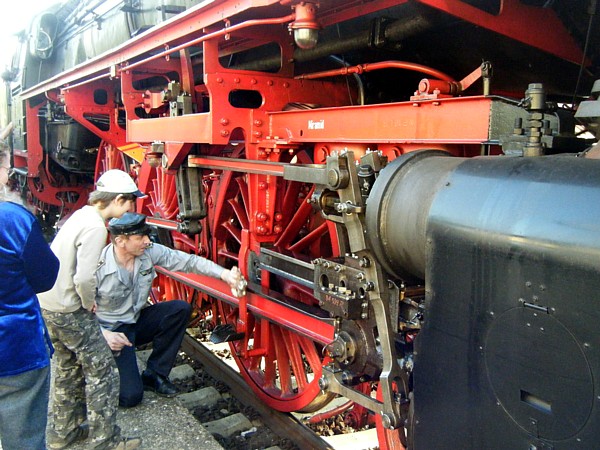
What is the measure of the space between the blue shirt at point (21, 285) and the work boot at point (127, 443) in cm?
78

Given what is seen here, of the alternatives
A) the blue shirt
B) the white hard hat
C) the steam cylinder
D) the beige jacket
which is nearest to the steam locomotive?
the steam cylinder

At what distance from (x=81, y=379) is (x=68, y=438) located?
30 cm

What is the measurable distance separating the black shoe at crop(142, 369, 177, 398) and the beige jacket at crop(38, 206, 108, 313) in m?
1.17

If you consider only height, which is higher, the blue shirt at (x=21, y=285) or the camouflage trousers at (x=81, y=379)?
the blue shirt at (x=21, y=285)

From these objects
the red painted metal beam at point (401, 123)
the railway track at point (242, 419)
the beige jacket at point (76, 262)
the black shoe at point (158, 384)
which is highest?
the red painted metal beam at point (401, 123)

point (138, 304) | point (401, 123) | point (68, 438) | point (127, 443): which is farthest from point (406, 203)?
point (138, 304)

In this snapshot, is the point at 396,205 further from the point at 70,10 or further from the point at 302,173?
the point at 70,10

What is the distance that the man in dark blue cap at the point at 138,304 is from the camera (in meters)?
3.42

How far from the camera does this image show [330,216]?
1992 millimetres

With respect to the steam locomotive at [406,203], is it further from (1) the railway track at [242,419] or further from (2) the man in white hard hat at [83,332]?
(2) the man in white hard hat at [83,332]

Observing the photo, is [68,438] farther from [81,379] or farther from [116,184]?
[116,184]

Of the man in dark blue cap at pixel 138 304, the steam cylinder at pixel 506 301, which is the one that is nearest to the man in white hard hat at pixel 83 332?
the man in dark blue cap at pixel 138 304

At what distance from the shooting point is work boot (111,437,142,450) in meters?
2.90

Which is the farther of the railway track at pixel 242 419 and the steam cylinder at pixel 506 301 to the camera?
the railway track at pixel 242 419
